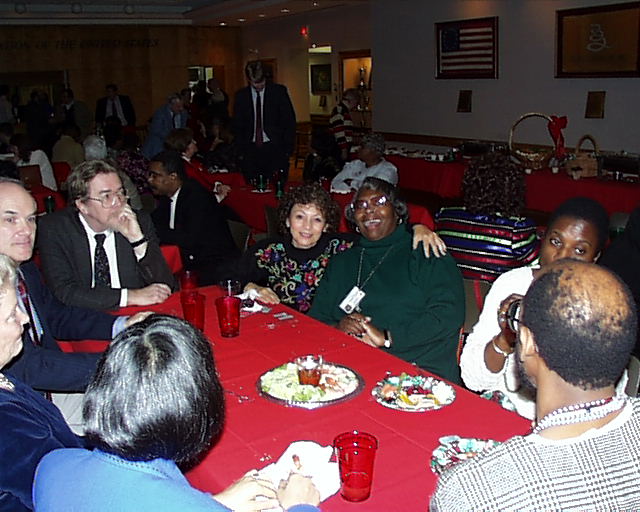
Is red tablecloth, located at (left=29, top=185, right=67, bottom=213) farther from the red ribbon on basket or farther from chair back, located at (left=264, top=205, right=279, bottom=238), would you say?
the red ribbon on basket

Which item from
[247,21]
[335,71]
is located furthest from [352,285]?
[247,21]

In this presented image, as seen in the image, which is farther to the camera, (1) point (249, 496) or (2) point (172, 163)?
(2) point (172, 163)

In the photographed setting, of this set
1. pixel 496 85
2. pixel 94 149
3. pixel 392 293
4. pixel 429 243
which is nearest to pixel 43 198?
pixel 94 149

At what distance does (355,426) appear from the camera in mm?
1890

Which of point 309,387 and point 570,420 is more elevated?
point 570,420

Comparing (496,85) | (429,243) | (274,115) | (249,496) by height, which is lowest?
(249,496)

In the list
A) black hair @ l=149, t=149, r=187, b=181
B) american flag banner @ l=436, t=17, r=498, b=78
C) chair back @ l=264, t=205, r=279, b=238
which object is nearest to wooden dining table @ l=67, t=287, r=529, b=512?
black hair @ l=149, t=149, r=187, b=181

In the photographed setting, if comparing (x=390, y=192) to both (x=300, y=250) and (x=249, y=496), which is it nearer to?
(x=300, y=250)

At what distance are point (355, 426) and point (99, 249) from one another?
198 centimetres

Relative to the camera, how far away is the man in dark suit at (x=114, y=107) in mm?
14711

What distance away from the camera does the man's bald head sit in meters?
1.19

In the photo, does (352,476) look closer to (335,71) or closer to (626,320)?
(626,320)

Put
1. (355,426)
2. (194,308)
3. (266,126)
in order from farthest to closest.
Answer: (266,126), (194,308), (355,426)

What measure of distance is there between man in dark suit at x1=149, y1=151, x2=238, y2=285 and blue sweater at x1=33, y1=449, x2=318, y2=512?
3195mm
